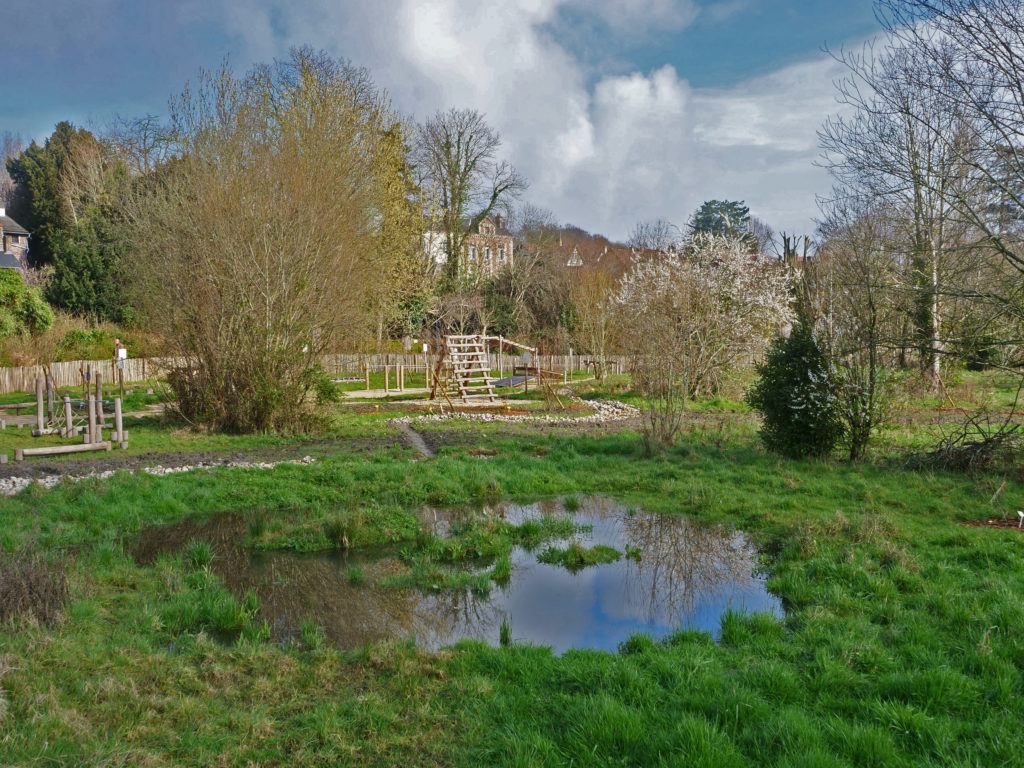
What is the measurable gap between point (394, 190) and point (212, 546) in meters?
22.2

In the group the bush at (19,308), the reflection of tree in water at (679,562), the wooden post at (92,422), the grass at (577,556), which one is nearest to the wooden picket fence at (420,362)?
the wooden post at (92,422)

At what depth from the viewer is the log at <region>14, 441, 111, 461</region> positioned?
36.7ft

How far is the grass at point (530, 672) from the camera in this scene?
139 inches

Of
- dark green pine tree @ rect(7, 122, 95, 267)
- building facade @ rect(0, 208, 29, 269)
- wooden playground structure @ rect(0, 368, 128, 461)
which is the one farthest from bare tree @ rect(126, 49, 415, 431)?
building facade @ rect(0, 208, 29, 269)

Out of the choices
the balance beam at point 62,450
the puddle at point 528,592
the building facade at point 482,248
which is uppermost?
the building facade at point 482,248

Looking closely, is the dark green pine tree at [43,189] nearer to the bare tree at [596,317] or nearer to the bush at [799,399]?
the bare tree at [596,317]

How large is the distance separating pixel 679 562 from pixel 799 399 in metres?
4.92

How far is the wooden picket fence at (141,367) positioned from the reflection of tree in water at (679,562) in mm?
12737

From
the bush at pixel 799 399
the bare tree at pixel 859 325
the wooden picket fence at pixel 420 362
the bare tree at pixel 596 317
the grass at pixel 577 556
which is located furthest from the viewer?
the bare tree at pixel 596 317

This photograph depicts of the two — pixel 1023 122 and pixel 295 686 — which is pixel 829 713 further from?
pixel 1023 122

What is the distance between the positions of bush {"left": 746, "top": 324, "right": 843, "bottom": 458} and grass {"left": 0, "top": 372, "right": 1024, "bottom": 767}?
3093 mm

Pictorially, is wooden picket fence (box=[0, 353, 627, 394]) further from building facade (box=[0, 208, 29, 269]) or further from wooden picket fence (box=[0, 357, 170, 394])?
building facade (box=[0, 208, 29, 269])

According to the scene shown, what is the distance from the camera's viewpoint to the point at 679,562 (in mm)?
7148

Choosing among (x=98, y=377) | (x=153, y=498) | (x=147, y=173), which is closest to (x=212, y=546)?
(x=153, y=498)
